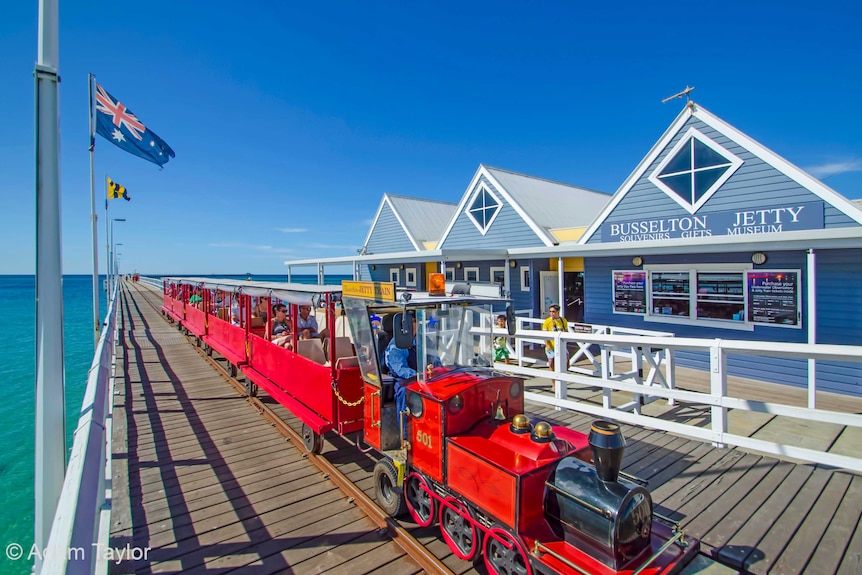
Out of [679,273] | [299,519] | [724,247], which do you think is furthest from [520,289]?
[299,519]

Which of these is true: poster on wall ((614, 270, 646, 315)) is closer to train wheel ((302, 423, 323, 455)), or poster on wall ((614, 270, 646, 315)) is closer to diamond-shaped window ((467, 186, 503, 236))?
diamond-shaped window ((467, 186, 503, 236))

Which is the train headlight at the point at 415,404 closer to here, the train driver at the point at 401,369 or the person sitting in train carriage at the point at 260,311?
the train driver at the point at 401,369

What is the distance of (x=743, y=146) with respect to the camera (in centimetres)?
853

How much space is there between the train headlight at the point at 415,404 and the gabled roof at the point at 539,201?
9.55 m

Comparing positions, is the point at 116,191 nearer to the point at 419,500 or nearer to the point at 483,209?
the point at 483,209

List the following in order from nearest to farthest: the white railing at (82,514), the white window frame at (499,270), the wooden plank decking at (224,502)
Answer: the white railing at (82,514) < the wooden plank decking at (224,502) < the white window frame at (499,270)

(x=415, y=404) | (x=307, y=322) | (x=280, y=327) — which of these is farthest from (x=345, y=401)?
(x=280, y=327)

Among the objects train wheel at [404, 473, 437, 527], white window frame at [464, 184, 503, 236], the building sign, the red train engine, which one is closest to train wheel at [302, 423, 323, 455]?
the red train engine

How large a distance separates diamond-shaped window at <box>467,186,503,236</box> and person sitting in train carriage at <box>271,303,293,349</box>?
821 cm

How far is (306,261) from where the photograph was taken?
19.3 m

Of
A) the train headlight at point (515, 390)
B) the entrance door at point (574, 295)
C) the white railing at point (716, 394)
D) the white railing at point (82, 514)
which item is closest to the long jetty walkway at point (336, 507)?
the white railing at point (716, 394)

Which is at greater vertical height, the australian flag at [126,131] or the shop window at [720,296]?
the australian flag at [126,131]

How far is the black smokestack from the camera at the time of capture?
225cm

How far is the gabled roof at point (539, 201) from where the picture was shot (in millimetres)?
13180
